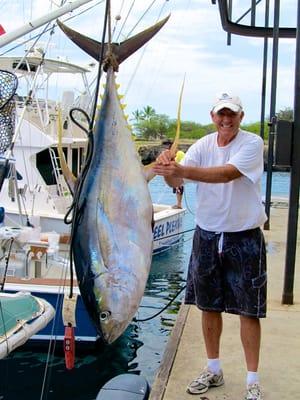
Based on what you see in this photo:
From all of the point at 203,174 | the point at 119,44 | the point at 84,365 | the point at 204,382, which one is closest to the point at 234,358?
the point at 204,382

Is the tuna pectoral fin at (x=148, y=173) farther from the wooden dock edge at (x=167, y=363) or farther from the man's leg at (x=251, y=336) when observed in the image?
the wooden dock edge at (x=167, y=363)

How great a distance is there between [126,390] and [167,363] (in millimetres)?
450

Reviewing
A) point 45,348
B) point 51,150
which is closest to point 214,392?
point 45,348

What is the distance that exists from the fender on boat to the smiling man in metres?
0.62

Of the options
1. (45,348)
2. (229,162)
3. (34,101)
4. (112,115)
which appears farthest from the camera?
(34,101)

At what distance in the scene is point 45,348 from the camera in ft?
23.2

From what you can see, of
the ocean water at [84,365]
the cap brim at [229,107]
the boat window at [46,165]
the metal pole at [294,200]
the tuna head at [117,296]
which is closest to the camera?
the tuna head at [117,296]

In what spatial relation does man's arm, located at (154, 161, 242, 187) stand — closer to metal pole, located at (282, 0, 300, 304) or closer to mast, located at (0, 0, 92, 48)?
metal pole, located at (282, 0, 300, 304)

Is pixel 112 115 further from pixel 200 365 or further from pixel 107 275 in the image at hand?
pixel 200 365

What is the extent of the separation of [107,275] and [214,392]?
1565mm

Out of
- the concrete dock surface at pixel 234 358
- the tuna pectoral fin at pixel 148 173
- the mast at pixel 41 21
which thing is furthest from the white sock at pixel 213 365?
the mast at pixel 41 21

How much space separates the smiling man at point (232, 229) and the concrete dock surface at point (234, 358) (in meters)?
0.29

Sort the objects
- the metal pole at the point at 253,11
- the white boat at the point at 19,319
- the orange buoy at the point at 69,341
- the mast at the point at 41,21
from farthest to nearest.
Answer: the metal pole at the point at 253,11 < the mast at the point at 41,21 < the white boat at the point at 19,319 < the orange buoy at the point at 69,341

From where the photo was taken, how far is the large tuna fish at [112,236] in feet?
6.64
